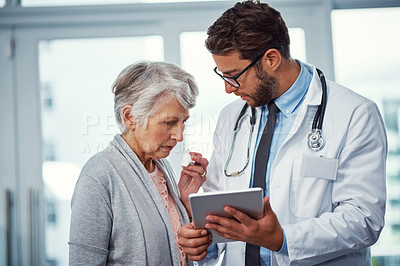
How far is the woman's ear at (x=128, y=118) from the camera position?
1611 mm

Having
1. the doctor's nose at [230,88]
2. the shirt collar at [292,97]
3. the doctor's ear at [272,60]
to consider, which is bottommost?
the shirt collar at [292,97]

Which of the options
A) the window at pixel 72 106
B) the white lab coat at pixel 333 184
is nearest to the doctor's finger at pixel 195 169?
the white lab coat at pixel 333 184

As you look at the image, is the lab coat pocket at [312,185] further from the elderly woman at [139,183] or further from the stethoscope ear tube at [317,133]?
the elderly woman at [139,183]

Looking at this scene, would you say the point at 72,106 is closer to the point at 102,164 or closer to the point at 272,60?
the point at 102,164

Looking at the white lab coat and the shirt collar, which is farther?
the shirt collar

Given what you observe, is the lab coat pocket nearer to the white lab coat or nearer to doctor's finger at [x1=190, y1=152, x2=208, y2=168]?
the white lab coat

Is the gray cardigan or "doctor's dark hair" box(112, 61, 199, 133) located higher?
"doctor's dark hair" box(112, 61, 199, 133)

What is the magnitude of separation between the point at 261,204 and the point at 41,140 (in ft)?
6.29

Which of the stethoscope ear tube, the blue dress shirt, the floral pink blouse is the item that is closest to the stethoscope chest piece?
the stethoscope ear tube

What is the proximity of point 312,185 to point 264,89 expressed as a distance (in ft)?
1.42

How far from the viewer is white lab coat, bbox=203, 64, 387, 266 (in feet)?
4.81

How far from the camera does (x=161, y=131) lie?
163 cm

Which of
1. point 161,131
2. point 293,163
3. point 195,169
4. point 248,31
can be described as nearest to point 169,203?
point 195,169

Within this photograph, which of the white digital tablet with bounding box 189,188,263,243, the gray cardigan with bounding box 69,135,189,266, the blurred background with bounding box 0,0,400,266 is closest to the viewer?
the white digital tablet with bounding box 189,188,263,243
